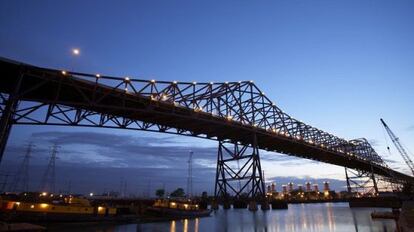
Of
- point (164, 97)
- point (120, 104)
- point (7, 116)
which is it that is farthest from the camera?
point (164, 97)

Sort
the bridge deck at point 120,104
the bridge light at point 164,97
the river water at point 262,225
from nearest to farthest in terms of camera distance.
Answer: the river water at point 262,225, the bridge deck at point 120,104, the bridge light at point 164,97

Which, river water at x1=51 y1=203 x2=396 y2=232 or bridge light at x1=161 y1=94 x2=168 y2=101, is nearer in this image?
river water at x1=51 y1=203 x2=396 y2=232

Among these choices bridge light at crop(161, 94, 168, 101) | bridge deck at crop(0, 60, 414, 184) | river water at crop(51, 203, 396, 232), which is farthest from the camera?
bridge light at crop(161, 94, 168, 101)

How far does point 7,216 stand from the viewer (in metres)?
25.5

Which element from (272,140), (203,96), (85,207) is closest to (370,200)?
(272,140)

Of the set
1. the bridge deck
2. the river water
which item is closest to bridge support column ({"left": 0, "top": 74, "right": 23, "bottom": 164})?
the bridge deck

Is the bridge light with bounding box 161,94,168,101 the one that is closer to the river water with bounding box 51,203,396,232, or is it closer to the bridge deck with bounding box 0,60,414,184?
the bridge deck with bounding box 0,60,414,184

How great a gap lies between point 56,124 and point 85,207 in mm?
10487

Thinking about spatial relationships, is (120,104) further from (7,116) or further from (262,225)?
(262,225)

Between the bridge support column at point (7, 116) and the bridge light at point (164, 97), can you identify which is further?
the bridge light at point (164, 97)

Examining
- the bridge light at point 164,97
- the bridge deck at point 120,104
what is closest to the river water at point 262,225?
the bridge deck at point 120,104

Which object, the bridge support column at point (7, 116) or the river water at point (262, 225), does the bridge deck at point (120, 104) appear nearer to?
the bridge support column at point (7, 116)

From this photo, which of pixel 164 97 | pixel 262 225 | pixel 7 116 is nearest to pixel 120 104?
Result: pixel 164 97

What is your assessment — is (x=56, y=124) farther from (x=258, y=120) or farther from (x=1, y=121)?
(x=258, y=120)
